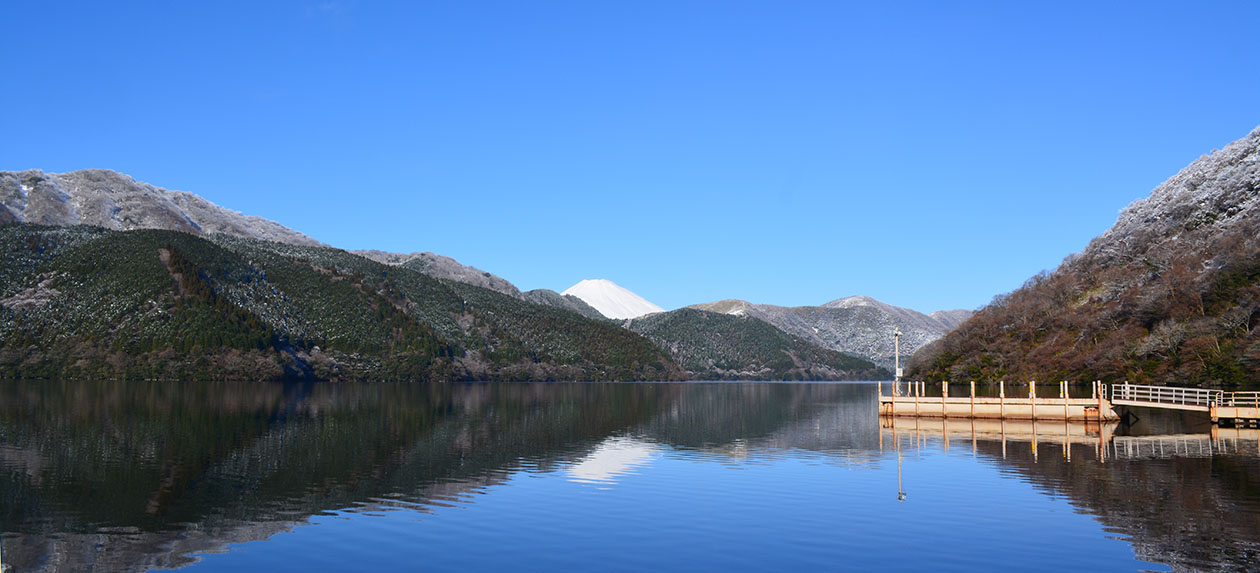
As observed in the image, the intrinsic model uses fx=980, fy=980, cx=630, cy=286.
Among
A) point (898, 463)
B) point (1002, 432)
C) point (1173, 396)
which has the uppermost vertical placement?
point (1173, 396)

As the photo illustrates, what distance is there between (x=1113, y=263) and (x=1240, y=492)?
524 ft

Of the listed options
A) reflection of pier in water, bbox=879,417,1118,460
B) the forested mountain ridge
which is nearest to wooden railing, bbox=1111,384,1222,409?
the forested mountain ridge

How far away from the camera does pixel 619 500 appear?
47.7 metres

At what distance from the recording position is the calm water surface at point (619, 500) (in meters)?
34.1

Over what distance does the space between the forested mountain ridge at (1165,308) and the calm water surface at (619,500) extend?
38.1 m

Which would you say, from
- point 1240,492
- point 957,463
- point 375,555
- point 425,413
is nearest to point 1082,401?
point 957,463

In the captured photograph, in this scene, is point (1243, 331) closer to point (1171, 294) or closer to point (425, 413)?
point (1171, 294)

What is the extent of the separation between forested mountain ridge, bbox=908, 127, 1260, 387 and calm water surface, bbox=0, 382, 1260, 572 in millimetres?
38068

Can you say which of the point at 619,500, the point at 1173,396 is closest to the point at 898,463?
the point at 619,500

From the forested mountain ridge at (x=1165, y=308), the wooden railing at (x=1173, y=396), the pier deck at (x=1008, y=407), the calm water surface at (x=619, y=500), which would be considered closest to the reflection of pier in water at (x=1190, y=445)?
the calm water surface at (x=619, y=500)

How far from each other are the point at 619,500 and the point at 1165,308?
384 ft

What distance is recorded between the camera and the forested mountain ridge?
384ft

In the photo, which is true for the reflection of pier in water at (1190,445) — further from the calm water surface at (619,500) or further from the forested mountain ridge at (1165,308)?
the forested mountain ridge at (1165,308)

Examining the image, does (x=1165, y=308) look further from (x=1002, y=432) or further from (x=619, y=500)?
(x=619, y=500)
